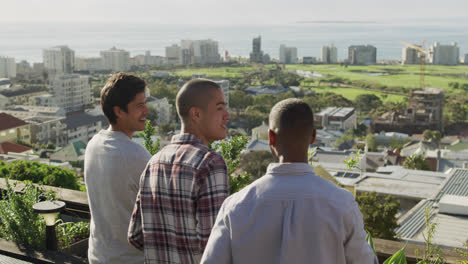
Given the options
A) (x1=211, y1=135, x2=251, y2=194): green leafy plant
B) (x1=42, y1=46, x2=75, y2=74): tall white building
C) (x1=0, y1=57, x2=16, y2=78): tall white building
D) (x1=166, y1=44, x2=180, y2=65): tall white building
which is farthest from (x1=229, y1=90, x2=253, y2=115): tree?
(x1=211, y1=135, x2=251, y2=194): green leafy plant

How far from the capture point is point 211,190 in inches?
40.2

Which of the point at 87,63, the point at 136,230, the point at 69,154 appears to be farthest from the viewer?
the point at 87,63

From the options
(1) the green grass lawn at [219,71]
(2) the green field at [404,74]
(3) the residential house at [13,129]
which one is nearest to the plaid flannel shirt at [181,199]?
(3) the residential house at [13,129]

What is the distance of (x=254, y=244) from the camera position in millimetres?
823

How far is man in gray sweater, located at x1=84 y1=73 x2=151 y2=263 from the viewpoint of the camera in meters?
1.31

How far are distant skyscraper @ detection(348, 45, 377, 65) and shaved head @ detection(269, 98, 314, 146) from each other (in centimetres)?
10789

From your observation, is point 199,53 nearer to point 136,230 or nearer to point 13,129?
point 13,129

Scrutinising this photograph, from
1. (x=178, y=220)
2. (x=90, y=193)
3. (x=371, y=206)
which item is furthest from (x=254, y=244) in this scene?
(x=371, y=206)

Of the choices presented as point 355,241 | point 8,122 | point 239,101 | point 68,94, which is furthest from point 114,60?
point 355,241

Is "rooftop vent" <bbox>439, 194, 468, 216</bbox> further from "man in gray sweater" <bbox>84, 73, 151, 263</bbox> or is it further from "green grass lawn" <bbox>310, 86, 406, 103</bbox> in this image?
"green grass lawn" <bbox>310, 86, 406, 103</bbox>

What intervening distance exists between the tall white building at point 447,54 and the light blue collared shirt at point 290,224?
10422cm

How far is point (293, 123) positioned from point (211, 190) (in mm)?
258

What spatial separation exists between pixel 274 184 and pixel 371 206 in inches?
336

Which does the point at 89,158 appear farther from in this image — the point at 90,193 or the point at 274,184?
the point at 274,184
